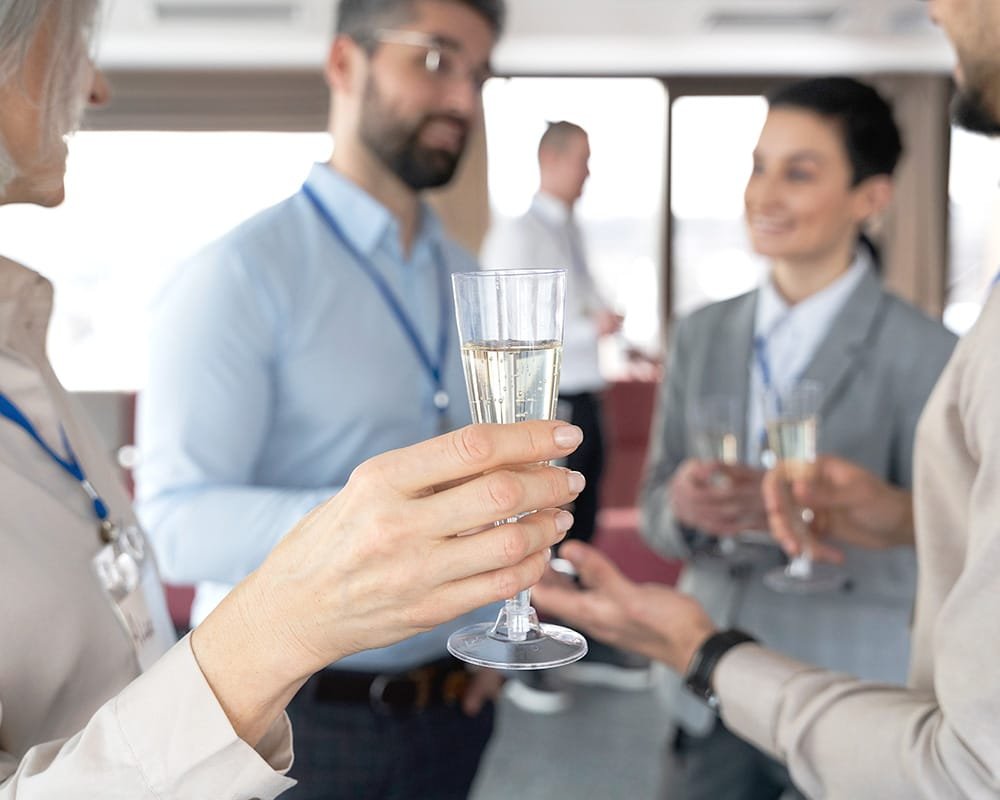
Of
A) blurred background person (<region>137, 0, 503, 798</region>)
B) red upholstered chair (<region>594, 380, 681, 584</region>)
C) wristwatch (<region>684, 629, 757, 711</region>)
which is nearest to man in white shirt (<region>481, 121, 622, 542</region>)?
red upholstered chair (<region>594, 380, 681, 584</region>)

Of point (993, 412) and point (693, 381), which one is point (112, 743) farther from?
point (693, 381)

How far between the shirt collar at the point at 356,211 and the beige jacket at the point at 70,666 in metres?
0.76

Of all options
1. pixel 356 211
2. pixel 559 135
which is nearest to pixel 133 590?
pixel 356 211

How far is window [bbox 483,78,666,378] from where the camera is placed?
9312 millimetres

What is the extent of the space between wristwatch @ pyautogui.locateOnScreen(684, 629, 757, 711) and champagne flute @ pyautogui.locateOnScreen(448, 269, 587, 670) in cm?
73

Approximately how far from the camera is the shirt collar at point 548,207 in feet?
17.7

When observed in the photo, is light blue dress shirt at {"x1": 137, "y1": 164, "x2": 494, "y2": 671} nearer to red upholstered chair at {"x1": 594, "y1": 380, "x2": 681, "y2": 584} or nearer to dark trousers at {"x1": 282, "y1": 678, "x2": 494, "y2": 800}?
dark trousers at {"x1": 282, "y1": 678, "x2": 494, "y2": 800}

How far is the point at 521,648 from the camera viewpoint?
805 millimetres

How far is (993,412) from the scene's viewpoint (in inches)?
41.3

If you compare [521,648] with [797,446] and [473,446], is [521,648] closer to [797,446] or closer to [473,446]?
[473,446]

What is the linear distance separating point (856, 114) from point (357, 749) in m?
1.77

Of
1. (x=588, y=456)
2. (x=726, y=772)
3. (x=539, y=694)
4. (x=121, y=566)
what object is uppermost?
(x=121, y=566)

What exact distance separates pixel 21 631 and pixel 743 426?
1.67 meters

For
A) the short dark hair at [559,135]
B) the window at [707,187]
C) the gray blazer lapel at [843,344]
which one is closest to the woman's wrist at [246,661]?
the gray blazer lapel at [843,344]
